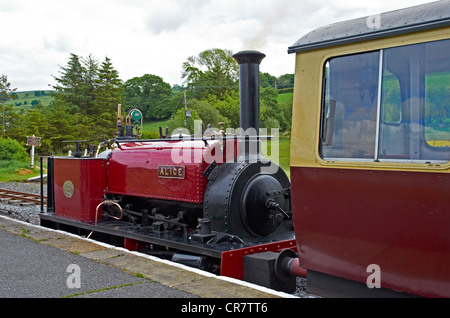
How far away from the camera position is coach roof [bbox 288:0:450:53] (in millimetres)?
2990

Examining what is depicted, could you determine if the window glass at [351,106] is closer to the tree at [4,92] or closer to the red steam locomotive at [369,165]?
the red steam locomotive at [369,165]

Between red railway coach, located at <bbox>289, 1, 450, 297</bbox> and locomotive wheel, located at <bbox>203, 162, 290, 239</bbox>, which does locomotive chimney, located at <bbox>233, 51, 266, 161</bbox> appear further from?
red railway coach, located at <bbox>289, 1, 450, 297</bbox>

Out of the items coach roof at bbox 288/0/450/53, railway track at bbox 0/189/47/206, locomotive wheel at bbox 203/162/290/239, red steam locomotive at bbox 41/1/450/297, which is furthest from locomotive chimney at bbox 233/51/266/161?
railway track at bbox 0/189/47/206

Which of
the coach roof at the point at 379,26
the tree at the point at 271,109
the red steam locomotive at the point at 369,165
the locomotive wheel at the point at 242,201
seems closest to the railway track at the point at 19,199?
the locomotive wheel at the point at 242,201

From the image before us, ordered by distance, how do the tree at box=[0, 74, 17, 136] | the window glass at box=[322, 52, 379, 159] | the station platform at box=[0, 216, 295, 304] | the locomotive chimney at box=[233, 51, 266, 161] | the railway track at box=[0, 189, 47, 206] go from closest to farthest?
1. the window glass at box=[322, 52, 379, 159]
2. the station platform at box=[0, 216, 295, 304]
3. the locomotive chimney at box=[233, 51, 266, 161]
4. the railway track at box=[0, 189, 47, 206]
5. the tree at box=[0, 74, 17, 136]

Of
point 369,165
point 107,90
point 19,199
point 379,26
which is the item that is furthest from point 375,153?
point 107,90

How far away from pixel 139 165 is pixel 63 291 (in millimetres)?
2749

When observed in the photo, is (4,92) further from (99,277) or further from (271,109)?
(99,277)

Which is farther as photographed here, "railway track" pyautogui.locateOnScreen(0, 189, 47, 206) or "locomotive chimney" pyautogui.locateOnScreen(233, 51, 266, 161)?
"railway track" pyautogui.locateOnScreen(0, 189, 47, 206)

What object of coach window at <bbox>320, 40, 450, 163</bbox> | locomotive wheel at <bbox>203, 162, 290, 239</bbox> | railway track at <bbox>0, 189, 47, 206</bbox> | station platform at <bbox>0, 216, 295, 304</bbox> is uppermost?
coach window at <bbox>320, 40, 450, 163</bbox>

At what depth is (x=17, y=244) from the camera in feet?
20.8

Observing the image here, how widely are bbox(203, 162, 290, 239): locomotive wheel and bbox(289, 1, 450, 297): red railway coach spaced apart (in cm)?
155

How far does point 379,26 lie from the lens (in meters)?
3.25

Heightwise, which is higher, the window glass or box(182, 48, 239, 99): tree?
box(182, 48, 239, 99): tree
